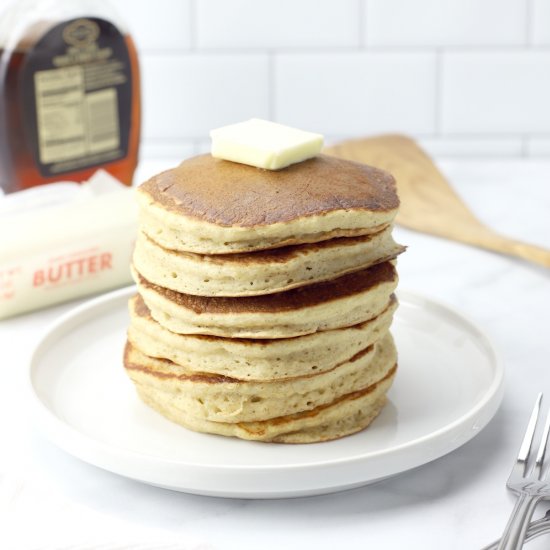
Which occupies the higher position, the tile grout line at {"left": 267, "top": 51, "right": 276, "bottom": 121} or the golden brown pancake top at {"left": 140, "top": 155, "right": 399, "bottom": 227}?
the golden brown pancake top at {"left": 140, "top": 155, "right": 399, "bottom": 227}

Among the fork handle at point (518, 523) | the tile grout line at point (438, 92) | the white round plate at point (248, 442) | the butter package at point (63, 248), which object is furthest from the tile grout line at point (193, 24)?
the fork handle at point (518, 523)

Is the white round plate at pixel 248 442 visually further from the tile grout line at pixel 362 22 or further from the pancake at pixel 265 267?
the tile grout line at pixel 362 22

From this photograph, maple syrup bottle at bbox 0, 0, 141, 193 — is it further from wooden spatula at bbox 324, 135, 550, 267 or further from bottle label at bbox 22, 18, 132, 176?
wooden spatula at bbox 324, 135, 550, 267

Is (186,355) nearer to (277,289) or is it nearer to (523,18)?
(277,289)

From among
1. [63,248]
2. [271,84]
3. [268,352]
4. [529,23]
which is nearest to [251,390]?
[268,352]

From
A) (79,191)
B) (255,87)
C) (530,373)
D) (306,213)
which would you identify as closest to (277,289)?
(306,213)

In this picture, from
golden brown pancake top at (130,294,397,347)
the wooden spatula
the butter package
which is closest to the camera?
golden brown pancake top at (130,294,397,347)

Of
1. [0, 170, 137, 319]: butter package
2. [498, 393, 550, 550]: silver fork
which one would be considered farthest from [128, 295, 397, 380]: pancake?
[0, 170, 137, 319]: butter package

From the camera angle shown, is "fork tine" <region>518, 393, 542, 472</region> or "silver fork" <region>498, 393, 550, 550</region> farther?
"fork tine" <region>518, 393, 542, 472</region>
